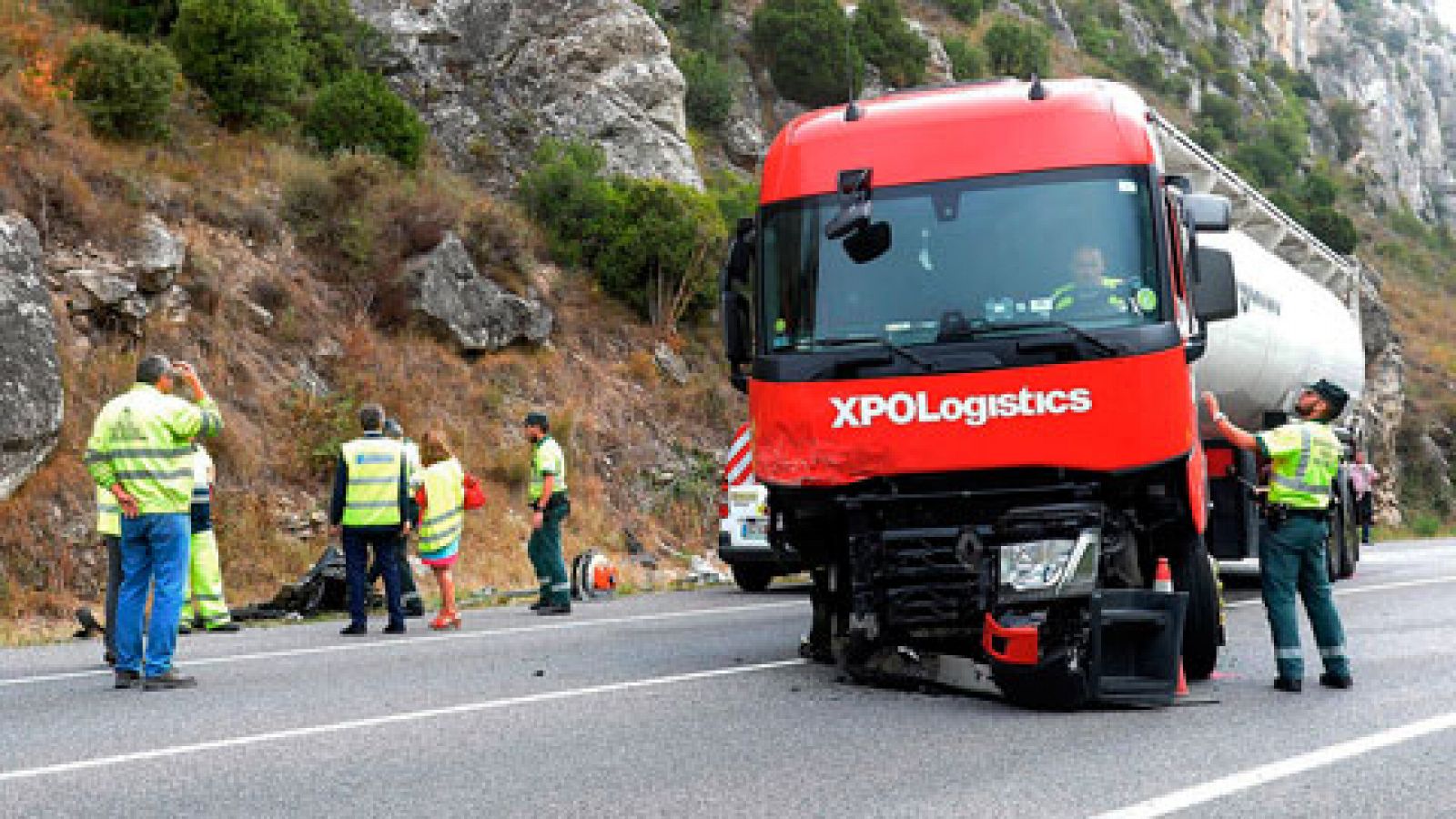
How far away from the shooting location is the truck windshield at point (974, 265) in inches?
337

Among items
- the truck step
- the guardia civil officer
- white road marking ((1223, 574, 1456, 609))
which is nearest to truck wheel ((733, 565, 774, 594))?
white road marking ((1223, 574, 1456, 609))

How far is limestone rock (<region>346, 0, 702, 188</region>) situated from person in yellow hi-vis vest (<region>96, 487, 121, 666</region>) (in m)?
18.6

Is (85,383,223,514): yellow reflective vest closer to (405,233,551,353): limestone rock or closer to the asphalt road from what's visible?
the asphalt road

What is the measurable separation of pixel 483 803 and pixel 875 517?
3.30m

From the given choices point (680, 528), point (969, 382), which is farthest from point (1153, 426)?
point (680, 528)

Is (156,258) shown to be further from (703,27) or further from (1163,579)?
(703,27)

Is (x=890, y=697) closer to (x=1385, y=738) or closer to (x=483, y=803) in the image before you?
(x=1385, y=738)

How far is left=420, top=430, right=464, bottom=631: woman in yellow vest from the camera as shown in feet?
46.1

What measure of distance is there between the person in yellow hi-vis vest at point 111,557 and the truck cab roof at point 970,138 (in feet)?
16.9

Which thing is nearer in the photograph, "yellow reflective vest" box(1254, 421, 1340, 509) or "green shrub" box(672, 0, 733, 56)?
"yellow reflective vest" box(1254, 421, 1340, 509)

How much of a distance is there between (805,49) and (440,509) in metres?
30.5

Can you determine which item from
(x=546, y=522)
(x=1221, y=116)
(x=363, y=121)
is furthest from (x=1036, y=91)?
(x=1221, y=116)

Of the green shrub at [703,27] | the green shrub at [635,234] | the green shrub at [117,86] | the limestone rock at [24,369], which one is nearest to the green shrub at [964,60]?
the green shrub at [703,27]

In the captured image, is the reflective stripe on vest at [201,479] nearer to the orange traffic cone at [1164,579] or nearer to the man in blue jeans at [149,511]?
the man in blue jeans at [149,511]
